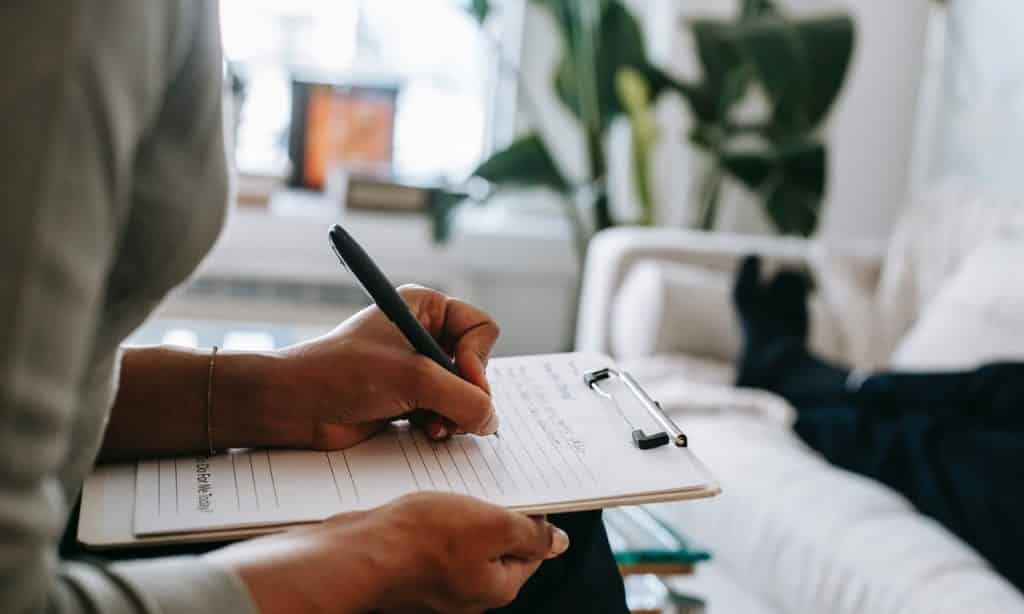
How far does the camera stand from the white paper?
0.64m

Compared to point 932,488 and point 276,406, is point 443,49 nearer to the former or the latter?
point 932,488

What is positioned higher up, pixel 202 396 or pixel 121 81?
pixel 121 81

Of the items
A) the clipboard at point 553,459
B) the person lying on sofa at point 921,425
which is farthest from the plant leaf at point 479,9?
the clipboard at point 553,459

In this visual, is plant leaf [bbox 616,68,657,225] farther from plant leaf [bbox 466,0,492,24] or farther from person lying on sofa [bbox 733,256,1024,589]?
person lying on sofa [bbox 733,256,1024,589]

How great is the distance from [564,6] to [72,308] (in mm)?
2340

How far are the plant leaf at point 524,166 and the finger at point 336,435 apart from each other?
6.13 ft

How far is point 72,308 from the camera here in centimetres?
42

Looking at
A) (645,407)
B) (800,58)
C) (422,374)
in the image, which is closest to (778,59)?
(800,58)

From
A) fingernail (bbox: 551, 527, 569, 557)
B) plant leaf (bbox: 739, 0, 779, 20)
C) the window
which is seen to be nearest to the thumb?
fingernail (bbox: 551, 527, 569, 557)

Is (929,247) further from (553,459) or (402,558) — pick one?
(402,558)

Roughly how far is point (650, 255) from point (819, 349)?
1.21 ft

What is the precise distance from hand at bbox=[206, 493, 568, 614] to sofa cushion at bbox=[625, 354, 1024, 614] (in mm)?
755

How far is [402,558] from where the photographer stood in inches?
22.0

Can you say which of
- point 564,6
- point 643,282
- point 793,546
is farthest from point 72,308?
point 564,6
